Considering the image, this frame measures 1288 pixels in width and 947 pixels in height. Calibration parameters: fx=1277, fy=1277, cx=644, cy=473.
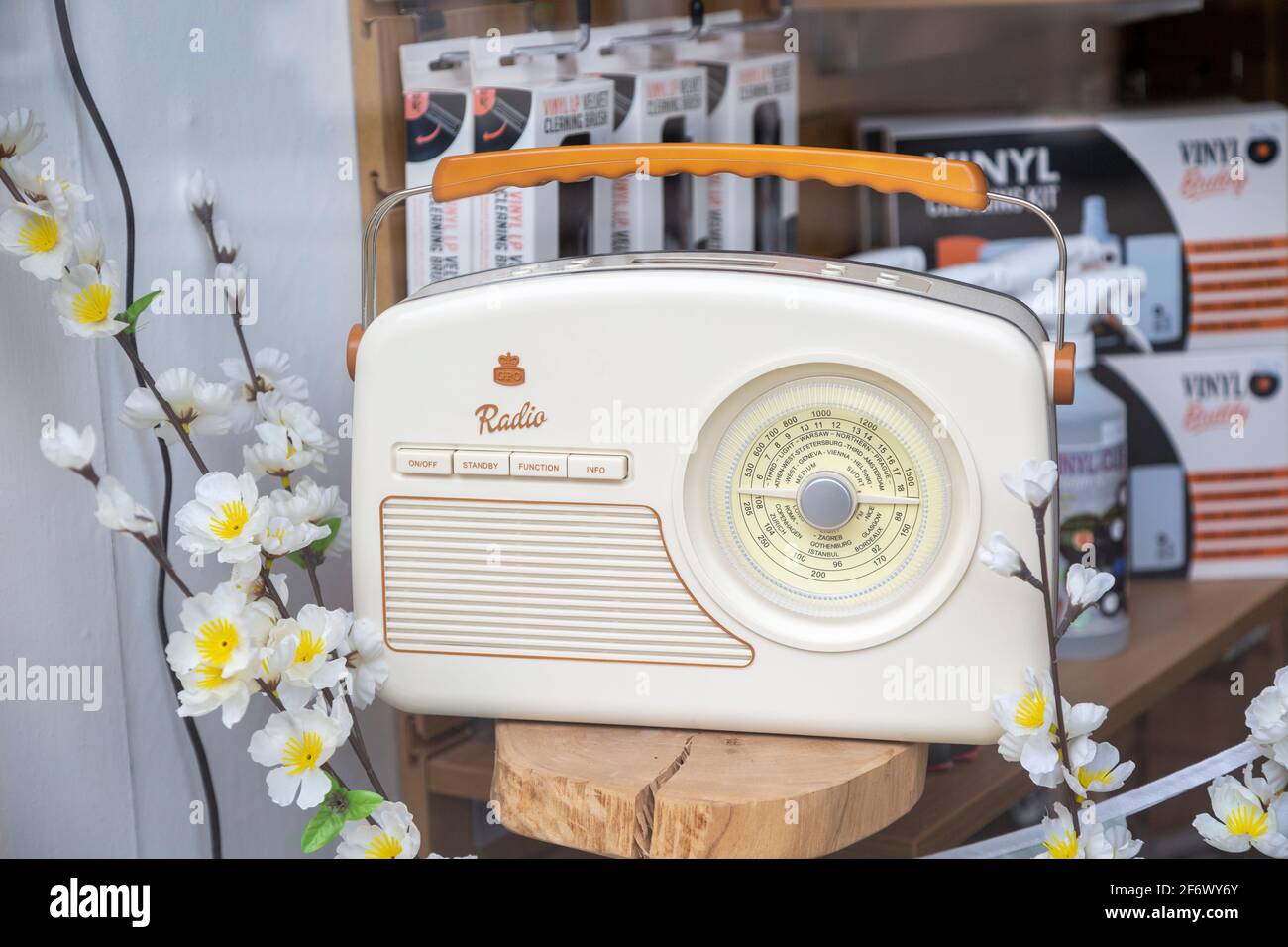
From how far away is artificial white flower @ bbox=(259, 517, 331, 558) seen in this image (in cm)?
65

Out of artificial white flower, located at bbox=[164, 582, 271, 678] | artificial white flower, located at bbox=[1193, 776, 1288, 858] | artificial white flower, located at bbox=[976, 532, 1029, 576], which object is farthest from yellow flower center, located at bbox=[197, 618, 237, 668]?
artificial white flower, located at bbox=[1193, 776, 1288, 858]

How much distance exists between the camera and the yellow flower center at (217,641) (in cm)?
62

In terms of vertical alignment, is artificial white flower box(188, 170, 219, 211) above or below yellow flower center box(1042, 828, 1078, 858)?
above

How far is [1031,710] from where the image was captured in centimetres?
61

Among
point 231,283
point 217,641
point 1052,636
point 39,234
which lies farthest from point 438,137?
point 1052,636

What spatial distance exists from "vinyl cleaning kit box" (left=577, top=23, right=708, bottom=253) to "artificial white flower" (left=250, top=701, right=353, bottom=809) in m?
0.39

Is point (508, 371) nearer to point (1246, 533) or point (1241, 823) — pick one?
point (1241, 823)

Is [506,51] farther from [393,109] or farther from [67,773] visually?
[67,773]

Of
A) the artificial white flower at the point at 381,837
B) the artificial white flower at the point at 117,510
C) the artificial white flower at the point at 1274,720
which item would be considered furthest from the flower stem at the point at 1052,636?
the artificial white flower at the point at 117,510

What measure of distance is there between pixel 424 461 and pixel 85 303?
0.62ft

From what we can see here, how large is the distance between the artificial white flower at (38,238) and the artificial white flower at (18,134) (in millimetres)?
29

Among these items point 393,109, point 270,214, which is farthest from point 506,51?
point 270,214

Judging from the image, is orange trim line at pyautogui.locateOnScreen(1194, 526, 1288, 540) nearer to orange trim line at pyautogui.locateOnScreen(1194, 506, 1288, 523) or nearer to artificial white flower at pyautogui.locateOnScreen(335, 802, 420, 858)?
orange trim line at pyautogui.locateOnScreen(1194, 506, 1288, 523)

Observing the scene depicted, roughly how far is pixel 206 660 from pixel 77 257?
22 cm
